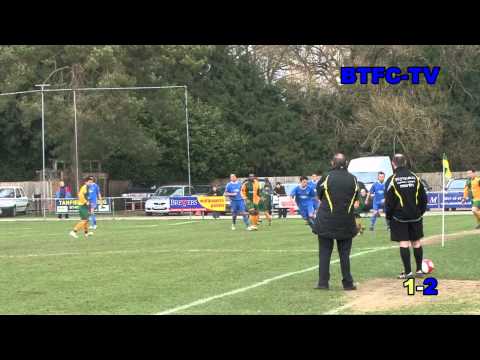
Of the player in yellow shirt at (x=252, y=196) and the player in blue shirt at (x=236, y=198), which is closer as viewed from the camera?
the player in yellow shirt at (x=252, y=196)

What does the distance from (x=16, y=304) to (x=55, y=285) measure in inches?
86.5

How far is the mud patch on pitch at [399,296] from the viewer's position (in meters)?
10.4

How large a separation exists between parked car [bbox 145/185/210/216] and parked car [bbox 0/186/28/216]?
8569 mm

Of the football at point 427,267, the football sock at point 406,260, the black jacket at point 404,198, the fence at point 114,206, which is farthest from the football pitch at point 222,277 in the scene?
the fence at point 114,206

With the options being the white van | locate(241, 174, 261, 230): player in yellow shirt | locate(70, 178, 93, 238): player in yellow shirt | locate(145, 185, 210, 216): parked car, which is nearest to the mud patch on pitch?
locate(241, 174, 261, 230): player in yellow shirt

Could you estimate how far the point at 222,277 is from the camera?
1409 cm

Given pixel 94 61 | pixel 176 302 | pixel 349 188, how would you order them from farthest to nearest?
pixel 94 61 < pixel 349 188 < pixel 176 302

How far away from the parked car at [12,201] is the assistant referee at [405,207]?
38.1m

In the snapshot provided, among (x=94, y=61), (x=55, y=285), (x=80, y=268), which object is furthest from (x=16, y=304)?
(x=94, y=61)

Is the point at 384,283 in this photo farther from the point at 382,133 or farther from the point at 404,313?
the point at 382,133

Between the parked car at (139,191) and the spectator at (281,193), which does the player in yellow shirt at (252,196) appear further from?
the parked car at (139,191)

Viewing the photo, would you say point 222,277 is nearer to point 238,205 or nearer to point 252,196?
point 252,196

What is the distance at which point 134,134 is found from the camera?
49094 mm

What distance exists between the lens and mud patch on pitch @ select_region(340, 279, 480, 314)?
1042 cm
